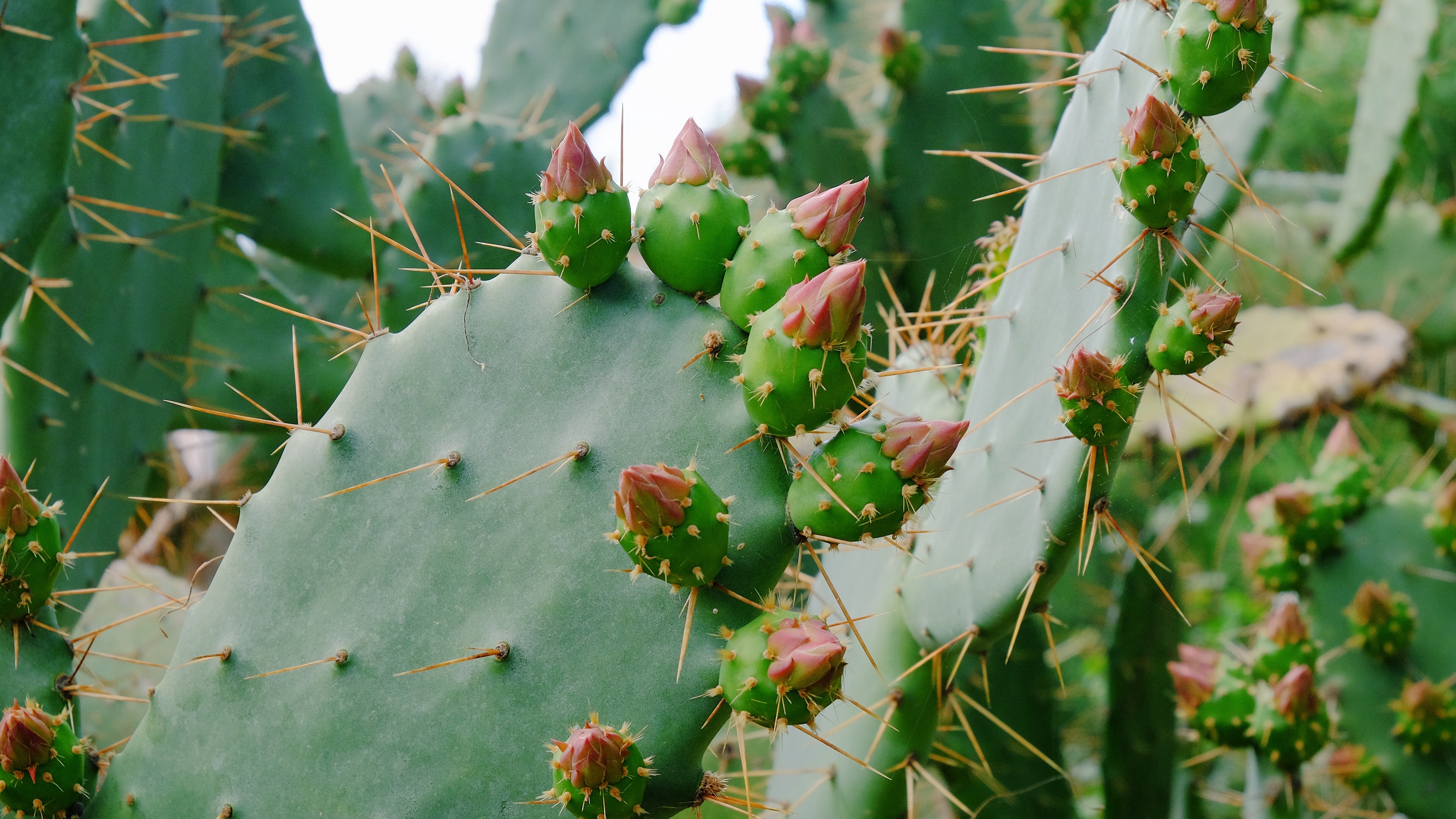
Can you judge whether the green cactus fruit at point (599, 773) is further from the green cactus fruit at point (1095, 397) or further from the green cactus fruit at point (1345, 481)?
the green cactus fruit at point (1345, 481)

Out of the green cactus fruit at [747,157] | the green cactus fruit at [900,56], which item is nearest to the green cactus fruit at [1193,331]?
the green cactus fruit at [900,56]

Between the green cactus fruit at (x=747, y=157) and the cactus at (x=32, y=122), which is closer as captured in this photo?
the cactus at (x=32, y=122)

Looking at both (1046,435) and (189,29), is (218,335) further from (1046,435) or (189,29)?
(1046,435)

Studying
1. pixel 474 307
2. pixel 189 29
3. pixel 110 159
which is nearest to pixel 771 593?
pixel 474 307

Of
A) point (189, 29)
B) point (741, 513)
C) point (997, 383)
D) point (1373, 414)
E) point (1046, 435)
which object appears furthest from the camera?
point (1373, 414)

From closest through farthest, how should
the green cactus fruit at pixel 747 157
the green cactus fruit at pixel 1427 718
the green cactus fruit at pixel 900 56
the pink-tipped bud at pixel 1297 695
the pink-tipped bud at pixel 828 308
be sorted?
the pink-tipped bud at pixel 828 308 < the pink-tipped bud at pixel 1297 695 < the green cactus fruit at pixel 1427 718 < the green cactus fruit at pixel 900 56 < the green cactus fruit at pixel 747 157

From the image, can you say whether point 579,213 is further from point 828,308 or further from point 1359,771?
point 1359,771

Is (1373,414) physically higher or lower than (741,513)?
lower
